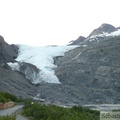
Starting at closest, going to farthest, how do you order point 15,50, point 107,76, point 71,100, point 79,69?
point 71,100 → point 107,76 → point 79,69 → point 15,50

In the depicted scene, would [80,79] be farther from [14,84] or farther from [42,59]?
[42,59]

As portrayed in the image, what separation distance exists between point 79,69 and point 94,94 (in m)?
12.2

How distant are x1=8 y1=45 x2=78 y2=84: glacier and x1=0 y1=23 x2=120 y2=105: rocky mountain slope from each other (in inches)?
67.3

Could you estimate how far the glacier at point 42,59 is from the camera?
70.7 metres

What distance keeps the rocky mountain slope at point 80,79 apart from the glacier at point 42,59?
1709 mm

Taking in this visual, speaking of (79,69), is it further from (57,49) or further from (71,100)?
(57,49)

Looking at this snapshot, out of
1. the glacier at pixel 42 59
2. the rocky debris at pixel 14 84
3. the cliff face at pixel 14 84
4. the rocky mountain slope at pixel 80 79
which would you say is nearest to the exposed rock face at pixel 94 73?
the rocky mountain slope at pixel 80 79

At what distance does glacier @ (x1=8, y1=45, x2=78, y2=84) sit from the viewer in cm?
7069

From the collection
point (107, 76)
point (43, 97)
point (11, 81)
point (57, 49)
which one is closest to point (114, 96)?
point (107, 76)

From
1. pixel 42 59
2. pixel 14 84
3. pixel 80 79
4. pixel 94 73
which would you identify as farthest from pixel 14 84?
pixel 42 59

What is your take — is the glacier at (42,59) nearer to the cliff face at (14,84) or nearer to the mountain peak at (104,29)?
the cliff face at (14,84)

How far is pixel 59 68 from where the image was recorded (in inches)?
2987

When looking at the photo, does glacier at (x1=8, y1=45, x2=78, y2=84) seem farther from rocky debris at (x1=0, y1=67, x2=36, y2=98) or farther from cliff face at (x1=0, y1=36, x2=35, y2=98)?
rocky debris at (x1=0, y1=67, x2=36, y2=98)

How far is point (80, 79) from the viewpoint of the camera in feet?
219
